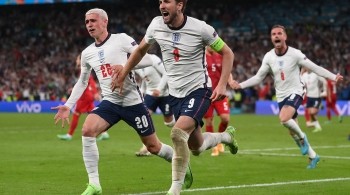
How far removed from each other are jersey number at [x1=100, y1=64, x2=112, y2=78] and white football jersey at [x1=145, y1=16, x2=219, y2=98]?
1.08 m

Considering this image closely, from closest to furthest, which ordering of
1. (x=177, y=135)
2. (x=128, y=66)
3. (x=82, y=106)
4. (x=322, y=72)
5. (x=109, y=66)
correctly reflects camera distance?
(x=177, y=135) < (x=128, y=66) < (x=109, y=66) < (x=322, y=72) < (x=82, y=106)

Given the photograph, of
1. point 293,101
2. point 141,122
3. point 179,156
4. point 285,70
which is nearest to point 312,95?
point 285,70

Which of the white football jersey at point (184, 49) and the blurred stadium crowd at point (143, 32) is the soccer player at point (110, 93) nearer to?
the white football jersey at point (184, 49)

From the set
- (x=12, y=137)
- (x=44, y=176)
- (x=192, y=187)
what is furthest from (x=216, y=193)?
(x=12, y=137)

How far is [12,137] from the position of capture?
2425 centimetres

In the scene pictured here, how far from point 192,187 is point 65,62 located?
44.5m

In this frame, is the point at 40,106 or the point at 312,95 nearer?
the point at 312,95

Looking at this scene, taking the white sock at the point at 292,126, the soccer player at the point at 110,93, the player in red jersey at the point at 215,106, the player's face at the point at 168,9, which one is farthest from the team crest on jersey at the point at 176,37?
the player in red jersey at the point at 215,106

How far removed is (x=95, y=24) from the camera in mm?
11047

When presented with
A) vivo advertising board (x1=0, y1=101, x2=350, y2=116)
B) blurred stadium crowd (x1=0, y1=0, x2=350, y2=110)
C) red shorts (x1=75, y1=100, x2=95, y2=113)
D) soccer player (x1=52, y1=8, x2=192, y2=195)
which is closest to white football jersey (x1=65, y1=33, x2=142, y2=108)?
soccer player (x1=52, y1=8, x2=192, y2=195)

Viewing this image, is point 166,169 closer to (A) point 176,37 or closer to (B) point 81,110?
(A) point 176,37

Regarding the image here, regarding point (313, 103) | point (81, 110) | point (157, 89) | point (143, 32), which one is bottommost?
point (143, 32)

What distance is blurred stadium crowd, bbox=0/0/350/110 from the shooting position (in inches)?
1885

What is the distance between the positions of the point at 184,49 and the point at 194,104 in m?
0.70
